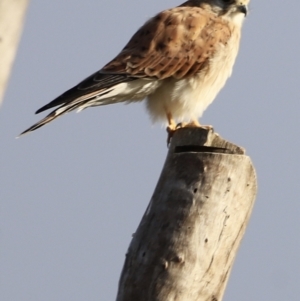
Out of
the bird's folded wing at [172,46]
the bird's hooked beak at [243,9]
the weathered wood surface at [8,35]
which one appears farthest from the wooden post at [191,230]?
the bird's hooked beak at [243,9]

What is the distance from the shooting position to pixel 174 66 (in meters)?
6.04

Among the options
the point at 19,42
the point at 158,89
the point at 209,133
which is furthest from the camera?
the point at 158,89

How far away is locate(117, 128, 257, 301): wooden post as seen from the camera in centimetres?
339

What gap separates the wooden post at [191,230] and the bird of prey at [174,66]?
2.12 meters

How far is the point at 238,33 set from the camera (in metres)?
6.69

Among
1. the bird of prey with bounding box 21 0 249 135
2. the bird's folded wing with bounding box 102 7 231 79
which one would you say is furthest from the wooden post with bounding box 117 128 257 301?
→ the bird's folded wing with bounding box 102 7 231 79

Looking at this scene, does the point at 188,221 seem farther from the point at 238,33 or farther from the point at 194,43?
the point at 238,33

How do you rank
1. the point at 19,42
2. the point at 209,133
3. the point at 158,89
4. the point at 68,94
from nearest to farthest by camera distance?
the point at 19,42, the point at 209,133, the point at 68,94, the point at 158,89

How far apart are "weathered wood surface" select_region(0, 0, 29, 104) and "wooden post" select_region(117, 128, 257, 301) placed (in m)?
1.41

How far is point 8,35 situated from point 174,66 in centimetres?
389

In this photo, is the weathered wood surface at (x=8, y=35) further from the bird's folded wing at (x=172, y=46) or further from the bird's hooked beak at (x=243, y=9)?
the bird's hooked beak at (x=243, y=9)

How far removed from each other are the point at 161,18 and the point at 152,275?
11.2ft

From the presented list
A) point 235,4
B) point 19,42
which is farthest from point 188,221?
point 235,4

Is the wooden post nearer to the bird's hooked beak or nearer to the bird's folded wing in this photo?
the bird's folded wing
